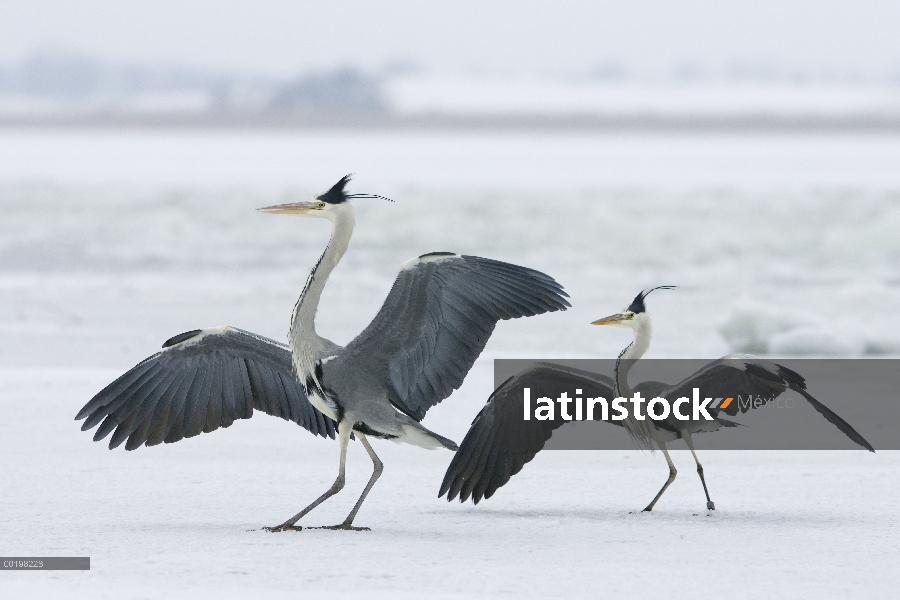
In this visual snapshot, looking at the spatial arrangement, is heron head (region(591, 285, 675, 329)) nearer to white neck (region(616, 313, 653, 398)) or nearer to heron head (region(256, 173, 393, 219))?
white neck (region(616, 313, 653, 398))

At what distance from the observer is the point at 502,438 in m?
5.50

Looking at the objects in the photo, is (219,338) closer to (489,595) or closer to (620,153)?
(489,595)

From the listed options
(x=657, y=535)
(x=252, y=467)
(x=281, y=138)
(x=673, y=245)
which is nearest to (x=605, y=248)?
(x=673, y=245)

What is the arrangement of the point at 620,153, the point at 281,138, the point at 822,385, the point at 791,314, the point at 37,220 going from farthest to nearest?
the point at 281,138, the point at 620,153, the point at 37,220, the point at 791,314, the point at 822,385

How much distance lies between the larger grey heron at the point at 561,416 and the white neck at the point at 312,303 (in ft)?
2.43

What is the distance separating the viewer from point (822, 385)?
27.9 feet

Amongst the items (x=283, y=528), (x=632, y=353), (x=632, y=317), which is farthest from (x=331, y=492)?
(x=632, y=317)

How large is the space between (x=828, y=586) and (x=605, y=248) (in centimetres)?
1311

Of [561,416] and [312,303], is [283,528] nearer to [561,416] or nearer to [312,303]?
[312,303]

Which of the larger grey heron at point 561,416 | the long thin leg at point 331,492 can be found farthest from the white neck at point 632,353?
the long thin leg at point 331,492

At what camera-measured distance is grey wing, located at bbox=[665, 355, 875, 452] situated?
17.2ft

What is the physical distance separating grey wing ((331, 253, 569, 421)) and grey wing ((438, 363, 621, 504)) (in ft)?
0.96

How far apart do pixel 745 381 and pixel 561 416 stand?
0.75m

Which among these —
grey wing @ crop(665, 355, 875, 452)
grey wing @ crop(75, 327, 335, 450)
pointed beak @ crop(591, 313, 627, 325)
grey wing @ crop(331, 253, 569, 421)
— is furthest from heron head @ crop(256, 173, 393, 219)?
grey wing @ crop(665, 355, 875, 452)
